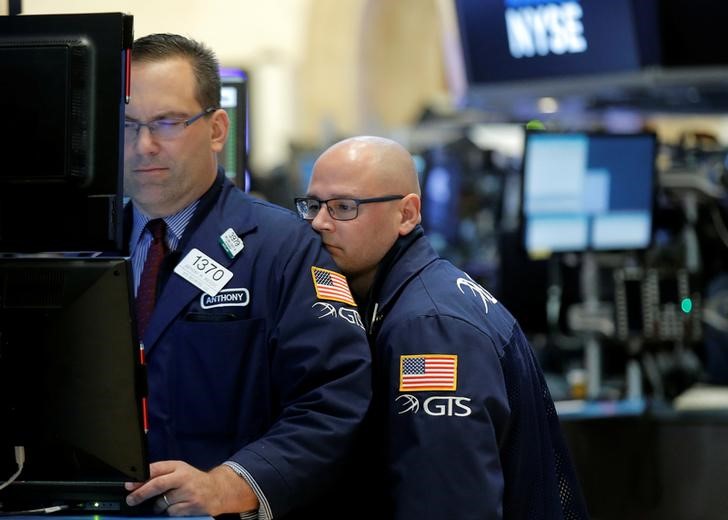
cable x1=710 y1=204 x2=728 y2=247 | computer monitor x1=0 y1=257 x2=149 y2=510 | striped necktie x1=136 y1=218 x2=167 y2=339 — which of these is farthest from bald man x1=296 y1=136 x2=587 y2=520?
cable x1=710 y1=204 x2=728 y2=247

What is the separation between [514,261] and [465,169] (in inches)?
131

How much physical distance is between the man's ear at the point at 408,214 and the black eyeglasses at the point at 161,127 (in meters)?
0.57

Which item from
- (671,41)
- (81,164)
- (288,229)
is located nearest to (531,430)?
(288,229)

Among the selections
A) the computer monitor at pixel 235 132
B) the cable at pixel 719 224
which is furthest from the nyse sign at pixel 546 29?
the computer monitor at pixel 235 132

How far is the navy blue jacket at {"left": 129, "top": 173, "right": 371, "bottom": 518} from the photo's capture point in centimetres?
267

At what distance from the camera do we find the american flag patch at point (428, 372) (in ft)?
8.98

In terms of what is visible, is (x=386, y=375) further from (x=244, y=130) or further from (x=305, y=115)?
(x=305, y=115)

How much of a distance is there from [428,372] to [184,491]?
23.6 inches

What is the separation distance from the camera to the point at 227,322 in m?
2.75

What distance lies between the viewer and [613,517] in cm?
567

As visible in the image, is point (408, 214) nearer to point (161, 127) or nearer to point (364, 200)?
point (364, 200)

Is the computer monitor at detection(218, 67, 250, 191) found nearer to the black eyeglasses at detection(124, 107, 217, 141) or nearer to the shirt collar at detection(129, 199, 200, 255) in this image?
the shirt collar at detection(129, 199, 200, 255)

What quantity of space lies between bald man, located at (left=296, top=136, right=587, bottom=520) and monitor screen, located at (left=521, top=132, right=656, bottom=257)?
8.91ft

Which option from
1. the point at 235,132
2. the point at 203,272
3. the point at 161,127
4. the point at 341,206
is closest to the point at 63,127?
the point at 161,127
